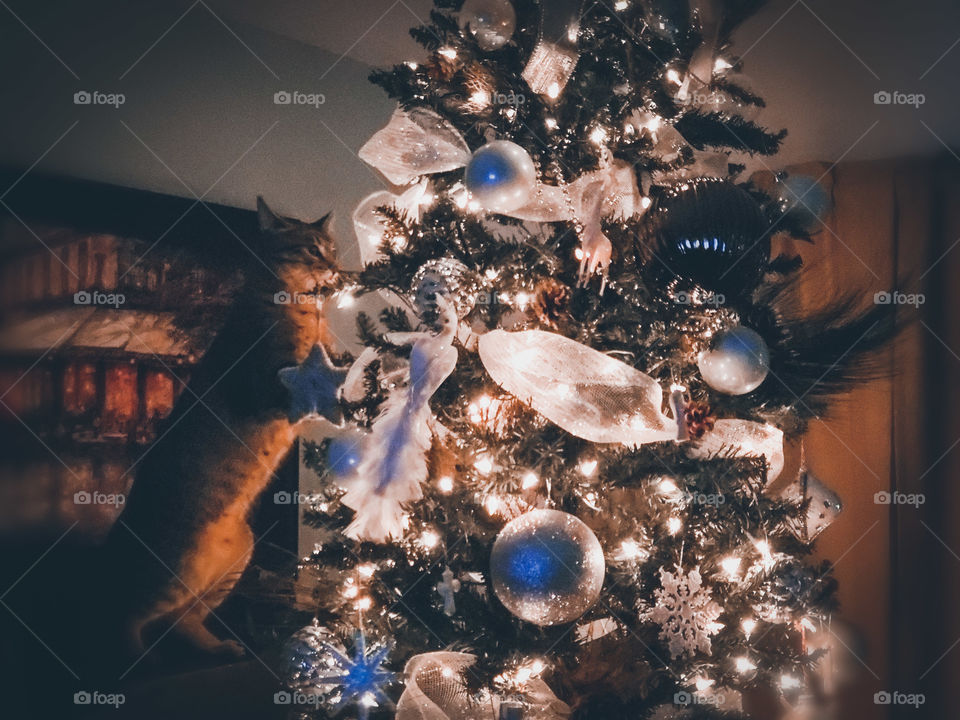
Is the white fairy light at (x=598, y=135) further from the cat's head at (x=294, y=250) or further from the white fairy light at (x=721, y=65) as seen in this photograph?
the cat's head at (x=294, y=250)

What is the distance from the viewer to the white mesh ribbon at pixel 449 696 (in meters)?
1.23

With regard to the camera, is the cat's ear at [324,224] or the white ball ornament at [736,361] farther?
the cat's ear at [324,224]

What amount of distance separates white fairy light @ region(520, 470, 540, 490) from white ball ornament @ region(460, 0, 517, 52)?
804mm

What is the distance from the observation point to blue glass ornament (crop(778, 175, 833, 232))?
1.57 m

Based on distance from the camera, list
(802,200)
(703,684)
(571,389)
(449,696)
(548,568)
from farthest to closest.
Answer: (802,200)
(703,684)
(449,696)
(571,389)
(548,568)

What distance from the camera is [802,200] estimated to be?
1.58m

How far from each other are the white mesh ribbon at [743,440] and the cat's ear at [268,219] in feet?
3.87

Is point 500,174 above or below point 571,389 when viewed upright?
above

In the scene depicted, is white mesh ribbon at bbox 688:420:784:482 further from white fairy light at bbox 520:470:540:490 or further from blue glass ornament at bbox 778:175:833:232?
blue glass ornament at bbox 778:175:833:232

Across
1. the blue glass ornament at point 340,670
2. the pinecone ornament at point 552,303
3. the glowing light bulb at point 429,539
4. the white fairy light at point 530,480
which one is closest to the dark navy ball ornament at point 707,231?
the pinecone ornament at point 552,303

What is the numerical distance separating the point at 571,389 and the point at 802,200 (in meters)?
0.82

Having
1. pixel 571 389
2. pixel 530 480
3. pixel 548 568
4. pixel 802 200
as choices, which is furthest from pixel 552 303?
pixel 802 200

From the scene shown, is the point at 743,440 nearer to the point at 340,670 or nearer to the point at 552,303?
the point at 552,303

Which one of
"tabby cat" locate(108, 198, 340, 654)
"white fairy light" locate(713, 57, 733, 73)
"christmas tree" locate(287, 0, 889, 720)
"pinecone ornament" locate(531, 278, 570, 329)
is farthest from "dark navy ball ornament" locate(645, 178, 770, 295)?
"tabby cat" locate(108, 198, 340, 654)
